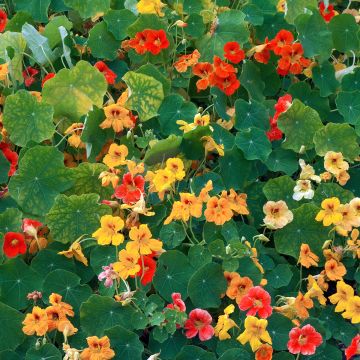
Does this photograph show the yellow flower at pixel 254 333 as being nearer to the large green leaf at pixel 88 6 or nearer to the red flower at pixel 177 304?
the red flower at pixel 177 304

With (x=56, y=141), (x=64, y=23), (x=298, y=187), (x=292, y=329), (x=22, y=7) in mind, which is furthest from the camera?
(x=22, y=7)

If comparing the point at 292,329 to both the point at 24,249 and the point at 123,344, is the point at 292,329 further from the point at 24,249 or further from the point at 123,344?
the point at 24,249

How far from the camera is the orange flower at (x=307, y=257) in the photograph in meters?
2.18

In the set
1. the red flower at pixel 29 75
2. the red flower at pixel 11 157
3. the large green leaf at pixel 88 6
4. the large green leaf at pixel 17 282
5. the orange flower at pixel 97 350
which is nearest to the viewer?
the orange flower at pixel 97 350

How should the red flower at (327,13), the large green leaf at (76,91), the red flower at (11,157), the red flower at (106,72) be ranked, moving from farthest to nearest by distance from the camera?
1. the red flower at (327,13)
2. the red flower at (106,72)
3. the large green leaf at (76,91)
4. the red flower at (11,157)

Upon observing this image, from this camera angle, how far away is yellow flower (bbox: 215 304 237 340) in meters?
1.97

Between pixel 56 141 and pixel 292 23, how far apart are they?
1042 millimetres

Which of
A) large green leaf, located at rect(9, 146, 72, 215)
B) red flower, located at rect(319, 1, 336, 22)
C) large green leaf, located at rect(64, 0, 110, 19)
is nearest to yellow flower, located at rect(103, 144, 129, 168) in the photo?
large green leaf, located at rect(9, 146, 72, 215)

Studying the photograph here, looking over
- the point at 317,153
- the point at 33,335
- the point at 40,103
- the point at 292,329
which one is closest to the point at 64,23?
the point at 40,103

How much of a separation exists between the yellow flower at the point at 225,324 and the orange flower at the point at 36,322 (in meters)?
0.45

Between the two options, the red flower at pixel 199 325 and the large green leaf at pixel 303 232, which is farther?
the large green leaf at pixel 303 232

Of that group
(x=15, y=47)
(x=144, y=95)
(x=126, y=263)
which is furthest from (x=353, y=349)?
(x=15, y=47)

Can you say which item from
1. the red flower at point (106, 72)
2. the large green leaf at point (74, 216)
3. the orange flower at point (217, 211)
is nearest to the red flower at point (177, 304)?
the orange flower at point (217, 211)

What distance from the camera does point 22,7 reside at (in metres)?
3.00
